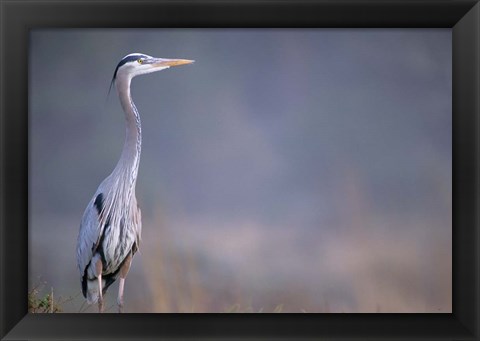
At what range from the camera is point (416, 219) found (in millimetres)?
3320

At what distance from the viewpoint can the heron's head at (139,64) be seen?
325 centimetres

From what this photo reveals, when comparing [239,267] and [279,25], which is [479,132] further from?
[239,267]

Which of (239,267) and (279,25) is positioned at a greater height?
→ (279,25)

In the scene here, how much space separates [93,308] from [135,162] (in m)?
0.83

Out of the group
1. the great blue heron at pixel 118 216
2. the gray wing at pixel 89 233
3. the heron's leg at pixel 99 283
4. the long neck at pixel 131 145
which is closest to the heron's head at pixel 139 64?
the great blue heron at pixel 118 216

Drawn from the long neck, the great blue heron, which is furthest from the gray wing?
the long neck

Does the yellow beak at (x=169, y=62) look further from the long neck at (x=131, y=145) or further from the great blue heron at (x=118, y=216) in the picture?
the long neck at (x=131, y=145)

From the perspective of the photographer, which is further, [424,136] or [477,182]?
[424,136]

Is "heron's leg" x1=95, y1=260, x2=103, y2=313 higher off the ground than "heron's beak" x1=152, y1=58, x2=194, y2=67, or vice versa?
"heron's beak" x1=152, y1=58, x2=194, y2=67

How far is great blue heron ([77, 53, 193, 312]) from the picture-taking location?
316cm

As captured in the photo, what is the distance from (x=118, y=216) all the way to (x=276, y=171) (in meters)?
0.88

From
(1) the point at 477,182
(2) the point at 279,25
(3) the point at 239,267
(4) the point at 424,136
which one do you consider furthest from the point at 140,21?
(1) the point at 477,182

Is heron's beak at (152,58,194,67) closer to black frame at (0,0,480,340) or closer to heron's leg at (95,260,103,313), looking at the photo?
black frame at (0,0,480,340)

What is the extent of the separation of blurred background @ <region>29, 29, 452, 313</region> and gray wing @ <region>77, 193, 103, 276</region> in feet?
0.25
